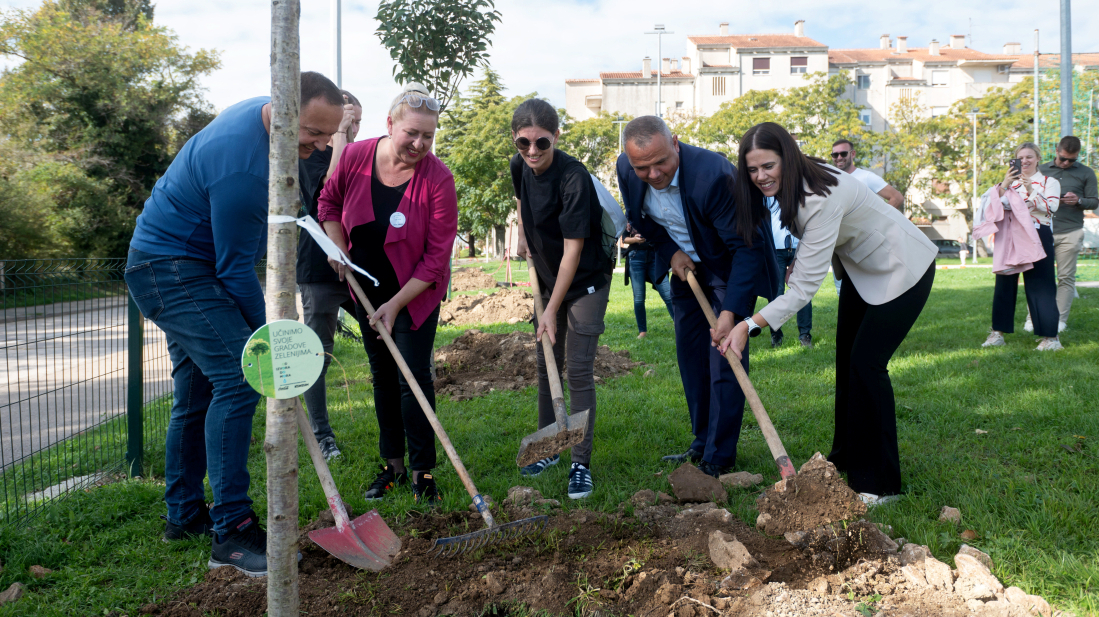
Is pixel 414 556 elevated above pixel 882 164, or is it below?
below

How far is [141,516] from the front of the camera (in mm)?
3332

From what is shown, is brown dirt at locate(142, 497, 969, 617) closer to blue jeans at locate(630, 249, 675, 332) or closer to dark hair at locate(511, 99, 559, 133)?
dark hair at locate(511, 99, 559, 133)

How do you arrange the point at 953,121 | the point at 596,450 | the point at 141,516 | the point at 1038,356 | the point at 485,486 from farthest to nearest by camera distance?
1. the point at 953,121
2. the point at 1038,356
3. the point at 596,450
4. the point at 485,486
5. the point at 141,516

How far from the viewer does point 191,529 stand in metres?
3.10

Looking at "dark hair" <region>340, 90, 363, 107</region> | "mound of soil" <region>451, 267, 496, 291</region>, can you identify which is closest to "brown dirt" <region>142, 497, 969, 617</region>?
"dark hair" <region>340, 90, 363, 107</region>

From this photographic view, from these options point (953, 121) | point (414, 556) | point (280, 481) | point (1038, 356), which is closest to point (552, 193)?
point (414, 556)

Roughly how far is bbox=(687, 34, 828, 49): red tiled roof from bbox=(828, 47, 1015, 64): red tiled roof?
297cm

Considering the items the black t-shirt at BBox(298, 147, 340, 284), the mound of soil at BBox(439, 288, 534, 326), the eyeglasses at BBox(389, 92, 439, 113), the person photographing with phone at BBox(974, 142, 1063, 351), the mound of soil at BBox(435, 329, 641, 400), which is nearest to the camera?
the eyeglasses at BBox(389, 92, 439, 113)

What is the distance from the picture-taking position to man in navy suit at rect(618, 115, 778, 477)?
3.38 m

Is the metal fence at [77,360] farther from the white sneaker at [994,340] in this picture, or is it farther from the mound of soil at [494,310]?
the white sneaker at [994,340]

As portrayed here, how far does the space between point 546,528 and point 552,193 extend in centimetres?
162

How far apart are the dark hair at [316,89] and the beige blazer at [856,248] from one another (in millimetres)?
1944

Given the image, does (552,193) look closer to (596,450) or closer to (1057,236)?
(596,450)

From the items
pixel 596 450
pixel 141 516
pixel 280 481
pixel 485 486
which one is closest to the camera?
pixel 280 481
